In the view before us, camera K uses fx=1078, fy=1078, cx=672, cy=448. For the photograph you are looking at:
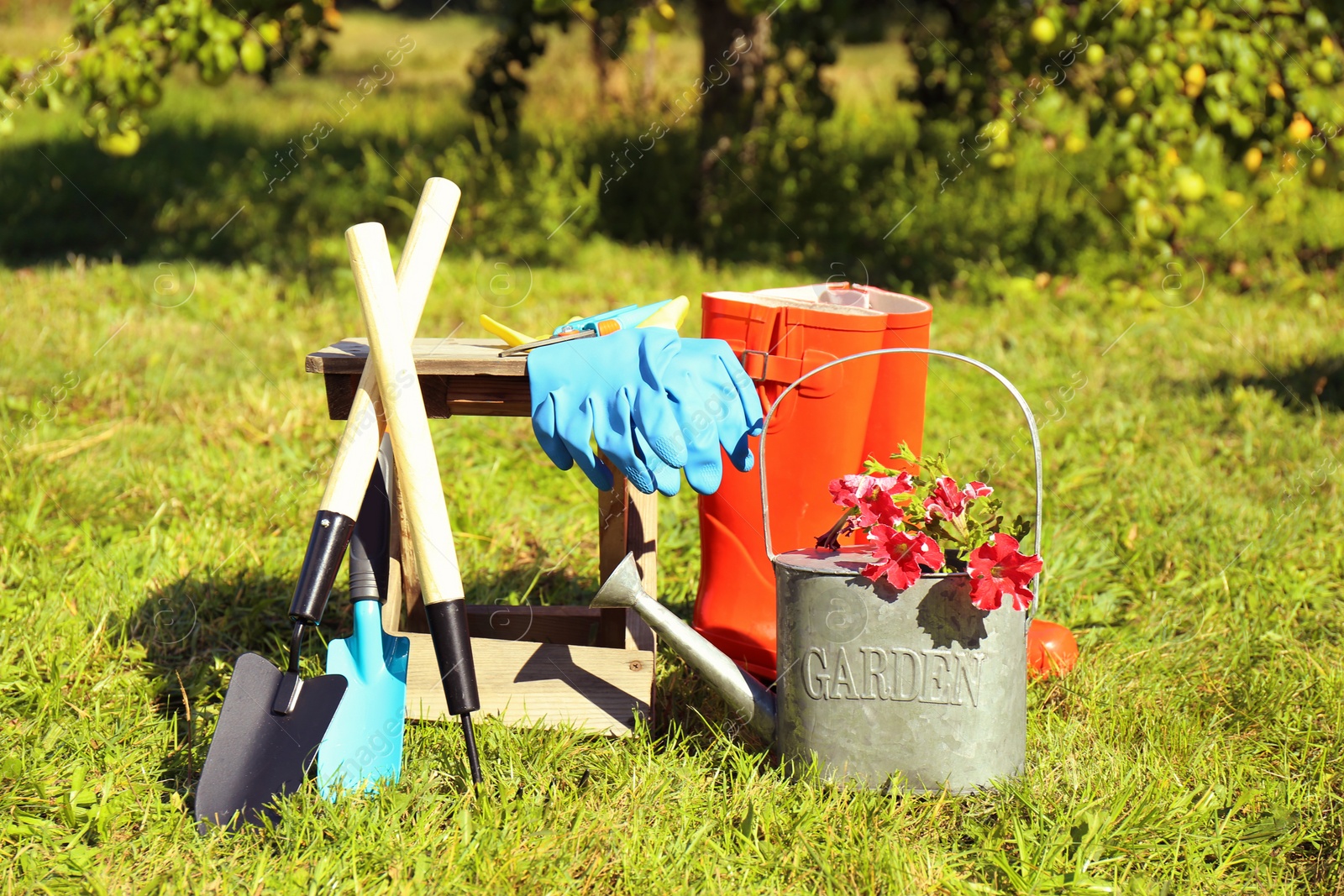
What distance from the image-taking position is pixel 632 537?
1.96 m

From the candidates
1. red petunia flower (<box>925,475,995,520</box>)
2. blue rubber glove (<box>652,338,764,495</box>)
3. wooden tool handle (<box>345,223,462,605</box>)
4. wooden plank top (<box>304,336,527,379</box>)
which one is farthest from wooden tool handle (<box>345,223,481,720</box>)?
red petunia flower (<box>925,475,995,520</box>)

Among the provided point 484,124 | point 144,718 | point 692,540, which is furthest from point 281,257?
point 144,718

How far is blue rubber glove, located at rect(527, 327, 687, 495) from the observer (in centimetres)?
163

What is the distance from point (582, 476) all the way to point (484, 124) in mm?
3887

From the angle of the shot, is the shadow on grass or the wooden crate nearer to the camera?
the wooden crate

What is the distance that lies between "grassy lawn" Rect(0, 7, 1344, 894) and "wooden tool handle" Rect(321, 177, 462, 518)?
483 mm

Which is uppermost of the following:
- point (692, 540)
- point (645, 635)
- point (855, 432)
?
point (855, 432)

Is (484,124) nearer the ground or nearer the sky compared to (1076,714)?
nearer the sky

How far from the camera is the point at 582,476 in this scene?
311 cm

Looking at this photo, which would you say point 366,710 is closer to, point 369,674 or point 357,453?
point 369,674

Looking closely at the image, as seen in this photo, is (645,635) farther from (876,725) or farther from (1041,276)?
(1041,276)

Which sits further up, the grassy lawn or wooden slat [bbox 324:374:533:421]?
wooden slat [bbox 324:374:533:421]

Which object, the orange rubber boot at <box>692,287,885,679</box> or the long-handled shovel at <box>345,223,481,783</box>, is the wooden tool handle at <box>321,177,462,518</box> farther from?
the orange rubber boot at <box>692,287,885,679</box>

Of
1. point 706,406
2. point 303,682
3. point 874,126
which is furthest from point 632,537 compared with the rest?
point 874,126
